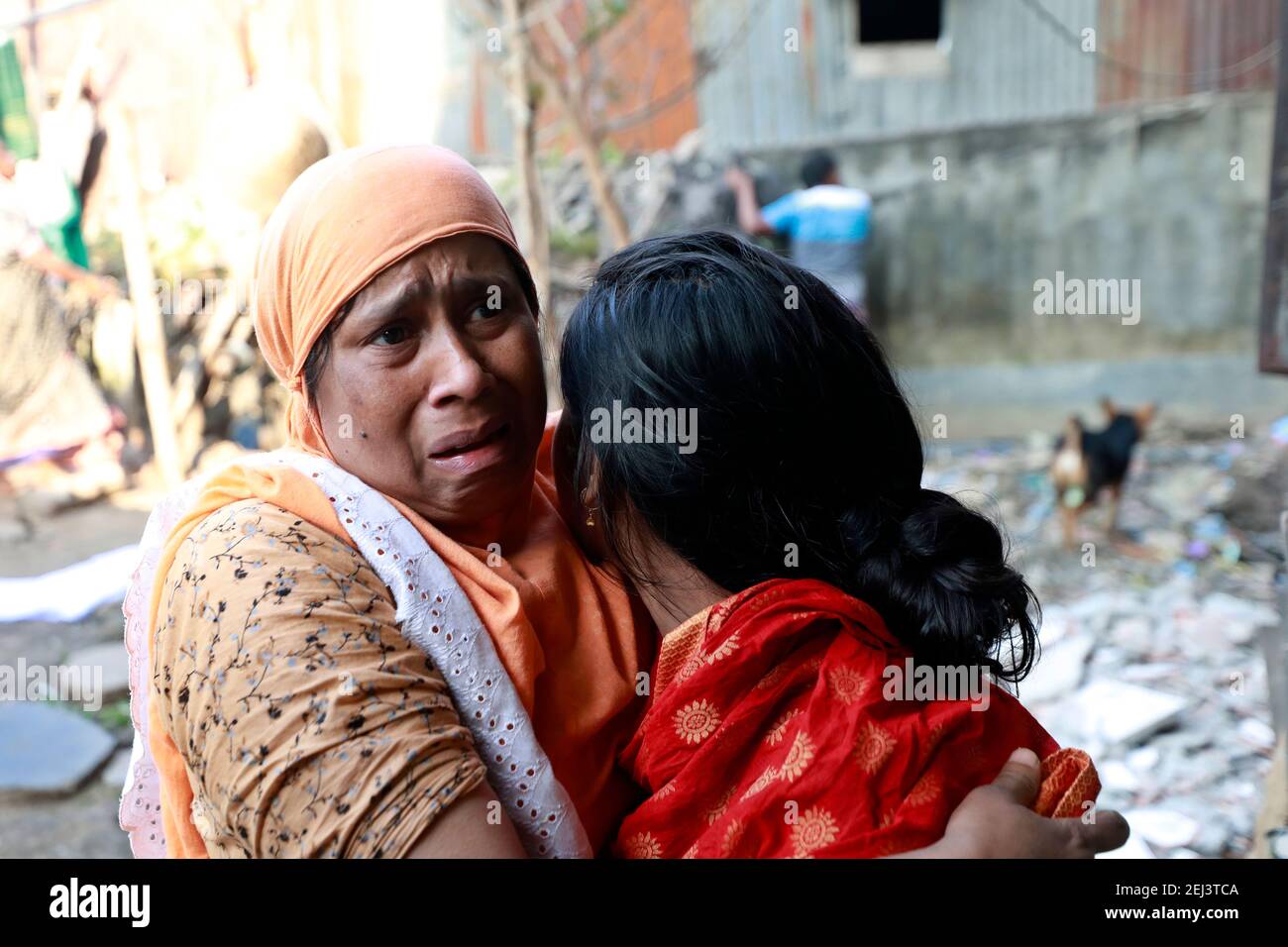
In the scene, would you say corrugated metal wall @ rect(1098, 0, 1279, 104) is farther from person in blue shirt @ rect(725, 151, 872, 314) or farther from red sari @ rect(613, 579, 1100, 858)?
red sari @ rect(613, 579, 1100, 858)

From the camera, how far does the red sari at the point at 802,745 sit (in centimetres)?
139

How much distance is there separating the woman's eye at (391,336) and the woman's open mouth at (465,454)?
0.16 m

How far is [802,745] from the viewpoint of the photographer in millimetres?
1444

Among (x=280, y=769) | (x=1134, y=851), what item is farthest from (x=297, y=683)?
(x=1134, y=851)

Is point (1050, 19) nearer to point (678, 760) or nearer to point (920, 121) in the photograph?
point (920, 121)

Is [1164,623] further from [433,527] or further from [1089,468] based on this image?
[433,527]

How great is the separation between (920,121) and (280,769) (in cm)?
1076

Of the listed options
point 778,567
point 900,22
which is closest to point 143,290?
point 778,567

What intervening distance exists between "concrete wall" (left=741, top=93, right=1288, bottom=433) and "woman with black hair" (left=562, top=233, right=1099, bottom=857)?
8232 millimetres

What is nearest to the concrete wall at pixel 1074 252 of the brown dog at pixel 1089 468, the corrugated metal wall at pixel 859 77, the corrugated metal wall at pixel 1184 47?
the corrugated metal wall at pixel 1184 47

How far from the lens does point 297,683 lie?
1243 mm

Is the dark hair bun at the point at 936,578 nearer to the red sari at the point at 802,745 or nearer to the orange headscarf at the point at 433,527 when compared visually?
the red sari at the point at 802,745

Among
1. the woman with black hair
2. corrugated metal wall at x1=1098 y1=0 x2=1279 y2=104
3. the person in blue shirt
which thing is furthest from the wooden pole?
corrugated metal wall at x1=1098 y1=0 x2=1279 y2=104

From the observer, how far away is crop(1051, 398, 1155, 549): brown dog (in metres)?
7.09
